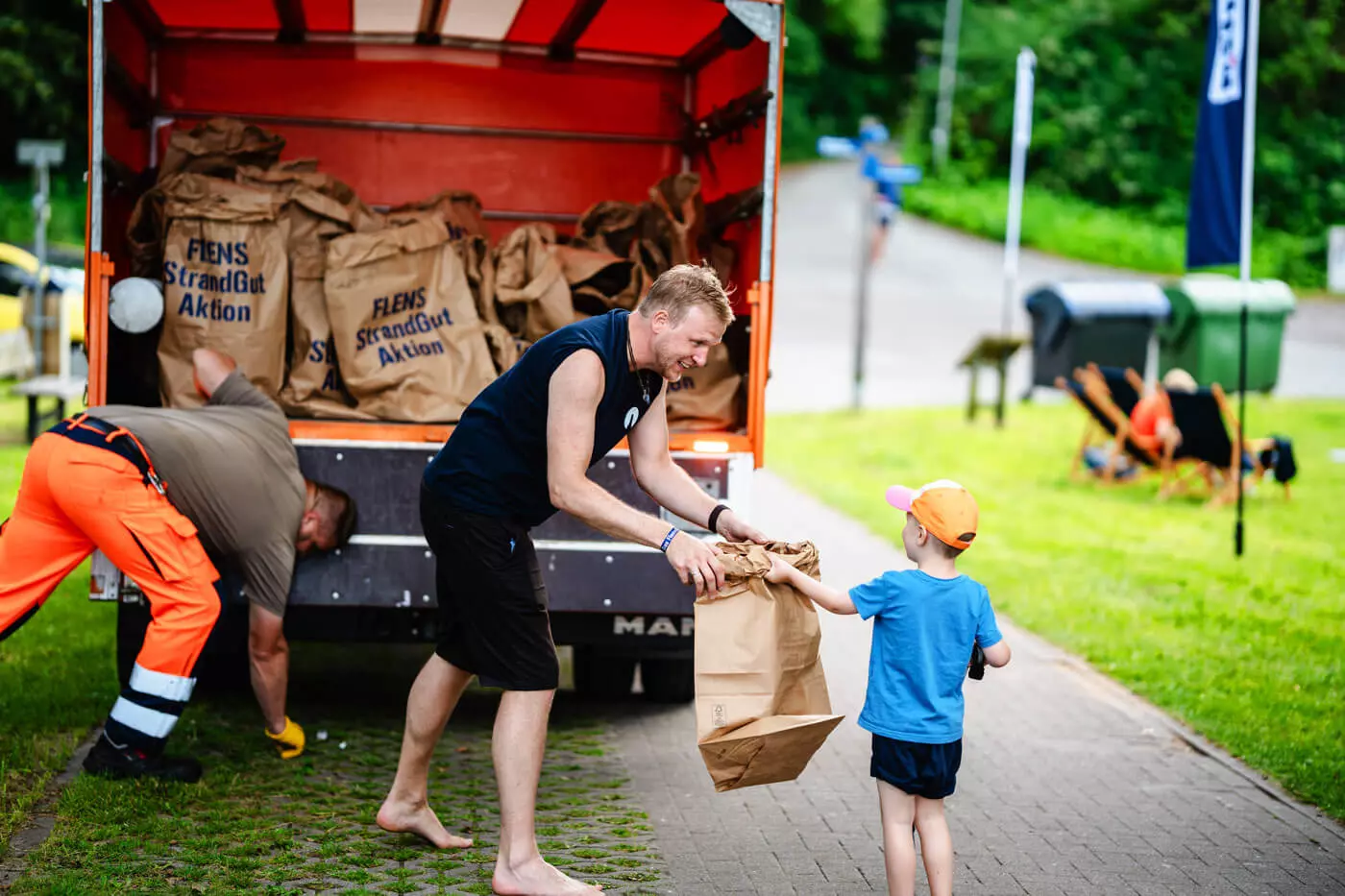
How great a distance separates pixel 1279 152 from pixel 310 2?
1414 inches

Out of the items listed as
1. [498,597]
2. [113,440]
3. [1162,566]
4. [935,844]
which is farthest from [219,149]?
[1162,566]

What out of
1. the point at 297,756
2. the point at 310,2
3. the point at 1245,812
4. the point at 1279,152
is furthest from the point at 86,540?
the point at 1279,152

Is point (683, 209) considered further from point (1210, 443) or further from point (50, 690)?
point (1210, 443)

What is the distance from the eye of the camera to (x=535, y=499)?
165 inches

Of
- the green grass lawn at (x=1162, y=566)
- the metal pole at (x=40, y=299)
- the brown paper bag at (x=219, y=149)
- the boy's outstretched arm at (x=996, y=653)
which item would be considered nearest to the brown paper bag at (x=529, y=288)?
the brown paper bag at (x=219, y=149)

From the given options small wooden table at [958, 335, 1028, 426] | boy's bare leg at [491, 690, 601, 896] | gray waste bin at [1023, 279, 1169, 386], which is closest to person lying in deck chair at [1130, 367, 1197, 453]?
small wooden table at [958, 335, 1028, 426]

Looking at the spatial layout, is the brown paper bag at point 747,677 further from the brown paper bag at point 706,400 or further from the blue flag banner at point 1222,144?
the blue flag banner at point 1222,144

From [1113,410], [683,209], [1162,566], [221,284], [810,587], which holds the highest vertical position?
[683,209]

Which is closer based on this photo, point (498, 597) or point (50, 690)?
point (498, 597)

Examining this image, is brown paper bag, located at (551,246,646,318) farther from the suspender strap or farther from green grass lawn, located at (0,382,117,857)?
green grass lawn, located at (0,382,117,857)

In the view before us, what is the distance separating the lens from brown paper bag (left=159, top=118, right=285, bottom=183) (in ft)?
20.1

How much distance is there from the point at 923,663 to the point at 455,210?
3.51 meters

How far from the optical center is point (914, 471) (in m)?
13.9

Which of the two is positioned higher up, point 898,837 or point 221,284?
point 221,284
